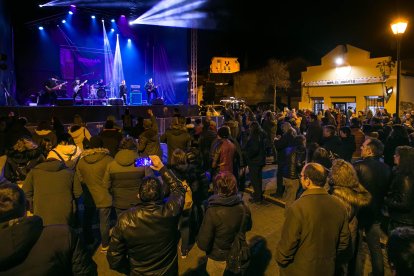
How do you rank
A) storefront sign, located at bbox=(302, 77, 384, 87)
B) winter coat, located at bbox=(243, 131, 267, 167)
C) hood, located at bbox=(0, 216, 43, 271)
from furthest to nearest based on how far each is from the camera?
storefront sign, located at bbox=(302, 77, 384, 87) → winter coat, located at bbox=(243, 131, 267, 167) → hood, located at bbox=(0, 216, 43, 271)

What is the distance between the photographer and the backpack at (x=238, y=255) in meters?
3.03

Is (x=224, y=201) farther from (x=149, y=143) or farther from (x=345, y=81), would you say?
(x=345, y=81)

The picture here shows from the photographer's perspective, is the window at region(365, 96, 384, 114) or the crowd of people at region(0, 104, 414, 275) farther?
the window at region(365, 96, 384, 114)

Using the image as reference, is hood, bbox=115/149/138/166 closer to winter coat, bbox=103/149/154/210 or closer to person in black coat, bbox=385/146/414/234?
winter coat, bbox=103/149/154/210

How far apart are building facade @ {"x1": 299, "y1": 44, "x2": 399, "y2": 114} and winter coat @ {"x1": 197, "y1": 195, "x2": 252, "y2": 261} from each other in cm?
2358

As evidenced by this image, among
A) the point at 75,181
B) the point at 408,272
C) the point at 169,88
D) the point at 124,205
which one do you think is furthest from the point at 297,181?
the point at 169,88

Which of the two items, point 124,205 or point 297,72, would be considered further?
point 297,72

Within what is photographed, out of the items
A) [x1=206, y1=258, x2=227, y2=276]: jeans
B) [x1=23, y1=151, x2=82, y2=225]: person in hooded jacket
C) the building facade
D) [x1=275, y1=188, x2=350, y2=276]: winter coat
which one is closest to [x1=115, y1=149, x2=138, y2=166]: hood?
[x1=23, y1=151, x2=82, y2=225]: person in hooded jacket

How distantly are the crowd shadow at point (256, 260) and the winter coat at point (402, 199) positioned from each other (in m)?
1.69

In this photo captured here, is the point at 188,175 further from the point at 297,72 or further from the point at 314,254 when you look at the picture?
the point at 297,72

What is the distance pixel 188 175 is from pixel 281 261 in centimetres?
233

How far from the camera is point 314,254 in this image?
2672 mm

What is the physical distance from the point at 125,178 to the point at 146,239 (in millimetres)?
1720

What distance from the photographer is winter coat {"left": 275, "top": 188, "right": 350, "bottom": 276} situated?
2633mm
